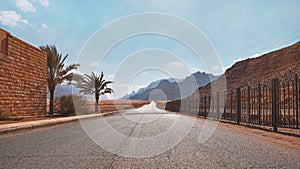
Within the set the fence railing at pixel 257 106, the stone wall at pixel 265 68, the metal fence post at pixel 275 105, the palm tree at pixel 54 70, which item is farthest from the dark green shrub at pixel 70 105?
the stone wall at pixel 265 68

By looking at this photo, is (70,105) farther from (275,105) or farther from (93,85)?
(275,105)

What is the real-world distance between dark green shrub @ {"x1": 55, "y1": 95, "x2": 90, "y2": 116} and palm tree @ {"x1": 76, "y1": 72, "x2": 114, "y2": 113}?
87.3 inches

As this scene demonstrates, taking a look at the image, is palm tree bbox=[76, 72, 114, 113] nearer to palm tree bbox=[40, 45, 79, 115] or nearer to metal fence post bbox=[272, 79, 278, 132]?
palm tree bbox=[40, 45, 79, 115]

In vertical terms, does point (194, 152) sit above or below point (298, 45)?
below

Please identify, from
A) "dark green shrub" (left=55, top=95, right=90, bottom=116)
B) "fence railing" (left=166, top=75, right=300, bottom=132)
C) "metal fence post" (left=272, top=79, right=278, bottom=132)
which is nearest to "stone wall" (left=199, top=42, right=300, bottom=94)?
"fence railing" (left=166, top=75, right=300, bottom=132)

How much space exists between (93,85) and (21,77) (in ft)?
46.3

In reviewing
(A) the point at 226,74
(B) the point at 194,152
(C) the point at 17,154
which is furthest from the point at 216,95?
(A) the point at 226,74

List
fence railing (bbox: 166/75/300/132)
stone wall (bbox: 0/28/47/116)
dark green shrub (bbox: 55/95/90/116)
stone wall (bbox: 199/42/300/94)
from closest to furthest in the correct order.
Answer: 1. fence railing (bbox: 166/75/300/132)
2. stone wall (bbox: 0/28/47/116)
3. dark green shrub (bbox: 55/95/90/116)
4. stone wall (bbox: 199/42/300/94)

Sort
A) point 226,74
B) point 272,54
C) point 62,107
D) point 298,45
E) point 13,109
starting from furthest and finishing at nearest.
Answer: point 226,74 < point 272,54 < point 298,45 < point 62,107 < point 13,109

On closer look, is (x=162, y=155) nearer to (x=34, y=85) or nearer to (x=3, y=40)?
(x=3, y=40)

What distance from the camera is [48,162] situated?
476 cm

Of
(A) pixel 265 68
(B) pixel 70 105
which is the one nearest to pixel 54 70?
(B) pixel 70 105

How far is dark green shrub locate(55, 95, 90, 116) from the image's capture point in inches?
1115

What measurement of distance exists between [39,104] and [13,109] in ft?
16.0
